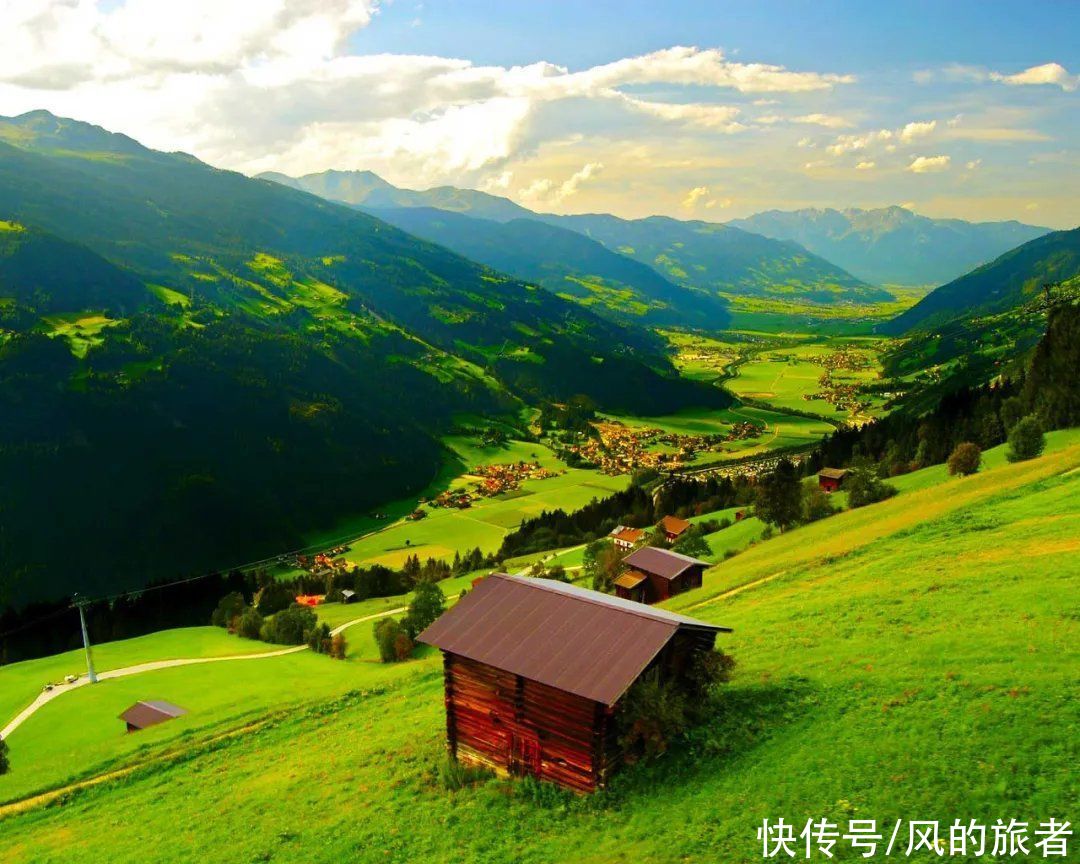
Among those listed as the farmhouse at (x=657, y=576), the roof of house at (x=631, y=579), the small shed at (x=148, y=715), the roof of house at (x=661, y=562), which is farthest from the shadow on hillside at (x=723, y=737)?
the small shed at (x=148, y=715)

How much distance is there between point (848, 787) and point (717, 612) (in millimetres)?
28868

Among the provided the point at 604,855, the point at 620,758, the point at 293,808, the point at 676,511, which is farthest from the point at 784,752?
the point at 676,511

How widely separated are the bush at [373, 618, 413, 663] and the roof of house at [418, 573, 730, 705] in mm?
44774

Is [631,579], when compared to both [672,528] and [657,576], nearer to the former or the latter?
[657,576]

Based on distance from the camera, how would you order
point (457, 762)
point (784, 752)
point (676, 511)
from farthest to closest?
1. point (676, 511)
2. point (457, 762)
3. point (784, 752)

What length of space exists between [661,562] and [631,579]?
13.0 feet

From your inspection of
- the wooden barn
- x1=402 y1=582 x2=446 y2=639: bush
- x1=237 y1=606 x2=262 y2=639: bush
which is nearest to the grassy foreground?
the wooden barn

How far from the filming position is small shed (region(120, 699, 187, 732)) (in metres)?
56.8

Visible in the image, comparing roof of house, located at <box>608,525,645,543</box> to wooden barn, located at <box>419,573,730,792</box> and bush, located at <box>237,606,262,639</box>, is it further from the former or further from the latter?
wooden barn, located at <box>419,573,730,792</box>

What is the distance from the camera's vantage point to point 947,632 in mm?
33000

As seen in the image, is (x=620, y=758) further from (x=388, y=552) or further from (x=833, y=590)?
(x=388, y=552)

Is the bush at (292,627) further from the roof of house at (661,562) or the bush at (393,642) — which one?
the roof of house at (661,562)

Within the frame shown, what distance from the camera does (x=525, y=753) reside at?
28656mm

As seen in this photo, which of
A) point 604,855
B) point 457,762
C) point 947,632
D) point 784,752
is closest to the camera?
point 604,855
